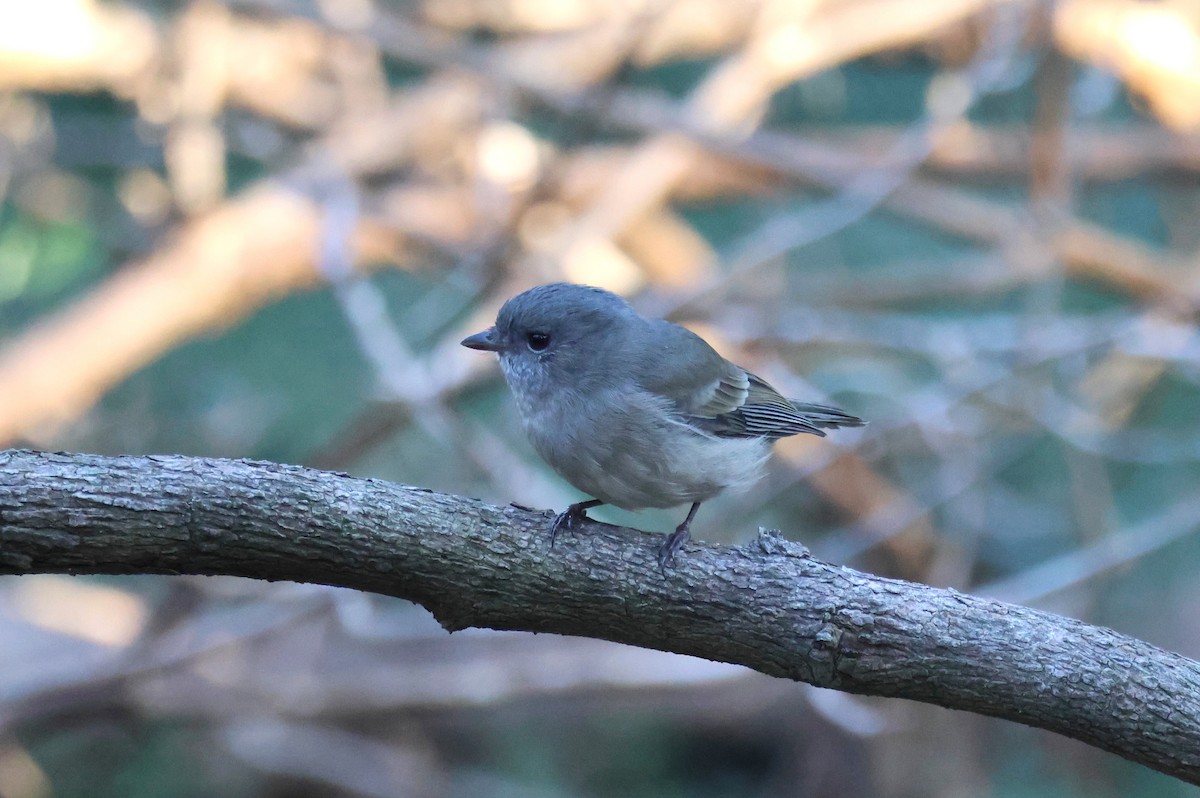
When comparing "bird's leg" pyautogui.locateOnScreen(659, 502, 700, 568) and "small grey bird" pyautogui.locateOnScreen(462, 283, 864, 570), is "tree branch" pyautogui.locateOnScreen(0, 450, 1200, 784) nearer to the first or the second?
"bird's leg" pyautogui.locateOnScreen(659, 502, 700, 568)

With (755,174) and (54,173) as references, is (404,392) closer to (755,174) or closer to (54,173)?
(755,174)

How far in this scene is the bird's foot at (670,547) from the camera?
9.67 feet

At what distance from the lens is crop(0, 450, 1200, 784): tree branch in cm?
265

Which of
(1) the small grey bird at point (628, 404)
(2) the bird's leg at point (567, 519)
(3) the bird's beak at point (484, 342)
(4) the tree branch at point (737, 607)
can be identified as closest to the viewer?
(4) the tree branch at point (737, 607)

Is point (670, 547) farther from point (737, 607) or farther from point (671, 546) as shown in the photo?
point (737, 607)

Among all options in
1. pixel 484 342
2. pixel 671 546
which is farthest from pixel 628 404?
pixel 671 546

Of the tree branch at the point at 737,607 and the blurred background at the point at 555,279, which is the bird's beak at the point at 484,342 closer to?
the tree branch at the point at 737,607

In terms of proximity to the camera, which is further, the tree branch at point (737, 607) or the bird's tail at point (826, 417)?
the bird's tail at point (826, 417)

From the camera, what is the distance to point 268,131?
25.9 feet

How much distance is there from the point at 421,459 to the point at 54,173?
3290mm

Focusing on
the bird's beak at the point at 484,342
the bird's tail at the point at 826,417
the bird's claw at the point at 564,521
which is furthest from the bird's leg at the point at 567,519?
the bird's tail at the point at 826,417

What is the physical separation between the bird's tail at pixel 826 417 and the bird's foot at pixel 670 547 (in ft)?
4.32

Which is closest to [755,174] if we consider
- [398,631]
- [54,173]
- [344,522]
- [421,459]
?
[421,459]

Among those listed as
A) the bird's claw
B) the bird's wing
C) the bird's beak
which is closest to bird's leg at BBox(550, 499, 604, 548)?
the bird's claw
